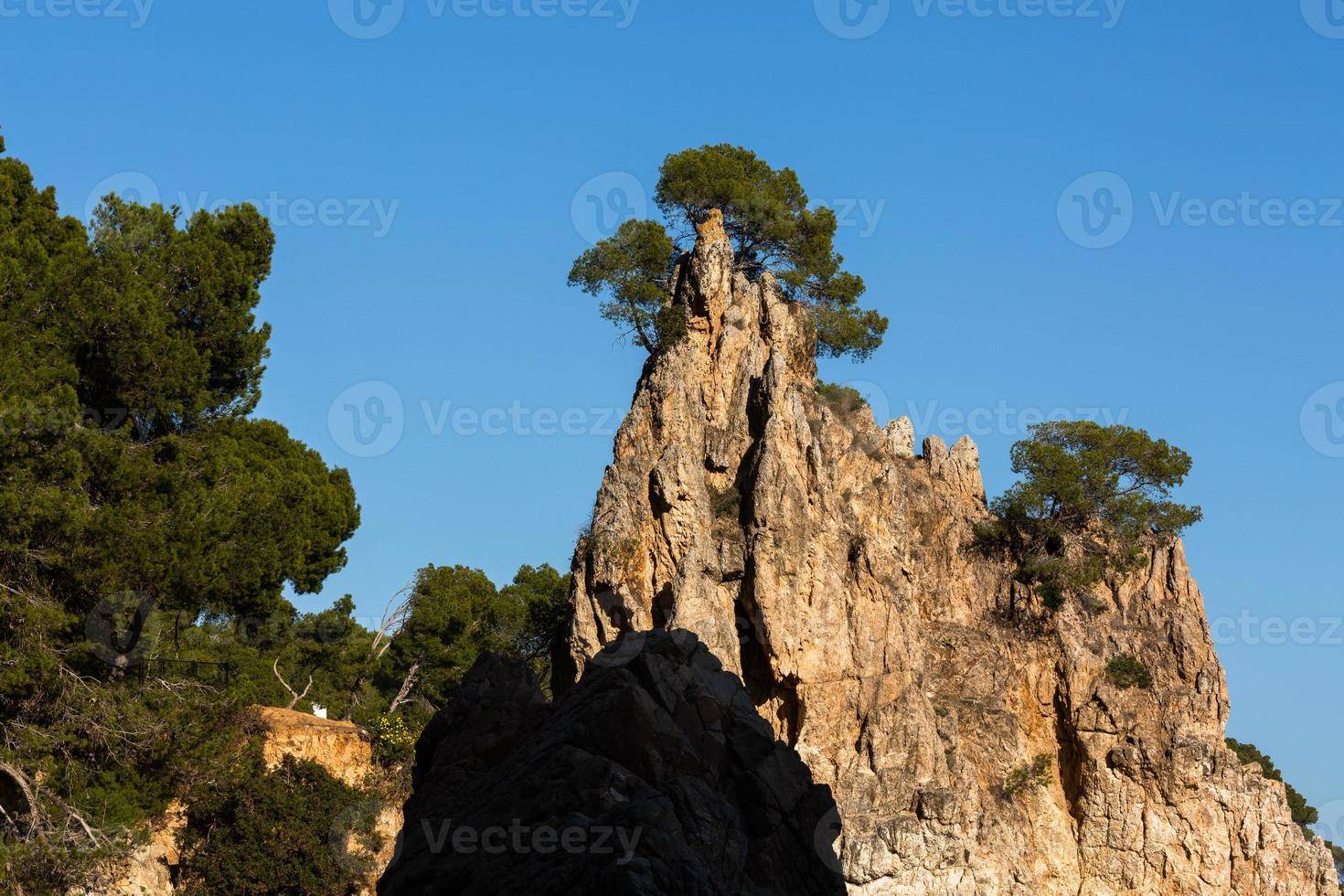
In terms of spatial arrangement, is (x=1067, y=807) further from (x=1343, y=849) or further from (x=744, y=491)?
(x=1343, y=849)

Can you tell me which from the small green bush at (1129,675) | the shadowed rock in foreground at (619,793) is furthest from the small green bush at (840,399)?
the shadowed rock in foreground at (619,793)

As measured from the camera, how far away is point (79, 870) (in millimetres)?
33375

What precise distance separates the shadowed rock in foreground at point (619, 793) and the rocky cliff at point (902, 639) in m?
21.0

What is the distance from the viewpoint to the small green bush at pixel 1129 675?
173 feet

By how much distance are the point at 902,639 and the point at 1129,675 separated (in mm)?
8005

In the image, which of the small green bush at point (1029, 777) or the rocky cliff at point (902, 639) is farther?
the small green bush at point (1029, 777)

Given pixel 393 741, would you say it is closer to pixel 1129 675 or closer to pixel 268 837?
pixel 268 837

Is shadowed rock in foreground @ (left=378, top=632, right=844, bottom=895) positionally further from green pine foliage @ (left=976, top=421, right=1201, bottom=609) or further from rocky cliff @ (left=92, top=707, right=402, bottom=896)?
green pine foliage @ (left=976, top=421, right=1201, bottom=609)

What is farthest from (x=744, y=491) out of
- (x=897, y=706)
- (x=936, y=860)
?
(x=936, y=860)

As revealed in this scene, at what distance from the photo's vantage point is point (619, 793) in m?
20.2

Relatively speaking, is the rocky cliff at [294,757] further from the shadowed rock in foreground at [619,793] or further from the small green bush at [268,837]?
the shadowed rock in foreground at [619,793]

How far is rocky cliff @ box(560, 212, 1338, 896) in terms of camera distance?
157 feet


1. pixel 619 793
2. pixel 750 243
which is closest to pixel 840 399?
pixel 750 243

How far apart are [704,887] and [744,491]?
31368 millimetres
